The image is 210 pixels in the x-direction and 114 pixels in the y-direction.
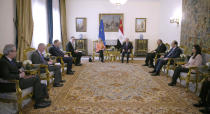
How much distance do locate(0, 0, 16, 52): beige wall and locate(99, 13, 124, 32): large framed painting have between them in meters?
7.12

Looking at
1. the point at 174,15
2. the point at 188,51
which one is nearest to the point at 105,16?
the point at 174,15

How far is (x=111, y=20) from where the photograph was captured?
1189cm

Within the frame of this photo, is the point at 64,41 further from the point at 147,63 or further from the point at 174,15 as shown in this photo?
the point at 174,15

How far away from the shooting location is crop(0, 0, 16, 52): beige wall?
4852 millimetres

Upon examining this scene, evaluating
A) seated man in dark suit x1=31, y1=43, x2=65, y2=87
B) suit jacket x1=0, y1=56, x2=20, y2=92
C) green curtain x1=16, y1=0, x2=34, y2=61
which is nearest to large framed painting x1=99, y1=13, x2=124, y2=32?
green curtain x1=16, y1=0, x2=34, y2=61

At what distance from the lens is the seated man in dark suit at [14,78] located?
3412mm

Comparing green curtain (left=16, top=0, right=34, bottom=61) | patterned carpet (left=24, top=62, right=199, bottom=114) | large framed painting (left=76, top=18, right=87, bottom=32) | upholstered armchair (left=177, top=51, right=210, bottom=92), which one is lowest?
patterned carpet (left=24, top=62, right=199, bottom=114)

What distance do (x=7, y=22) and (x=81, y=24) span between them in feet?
23.2

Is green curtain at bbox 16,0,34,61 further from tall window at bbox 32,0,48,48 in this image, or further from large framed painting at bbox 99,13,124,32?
large framed painting at bbox 99,13,124,32

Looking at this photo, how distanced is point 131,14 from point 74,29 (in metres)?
4.02

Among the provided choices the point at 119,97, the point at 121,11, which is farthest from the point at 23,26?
the point at 121,11

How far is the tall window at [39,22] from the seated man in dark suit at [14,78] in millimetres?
Result: 3468

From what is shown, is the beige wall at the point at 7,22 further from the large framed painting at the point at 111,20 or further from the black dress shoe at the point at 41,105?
the large framed painting at the point at 111,20

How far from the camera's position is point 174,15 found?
9039 mm
